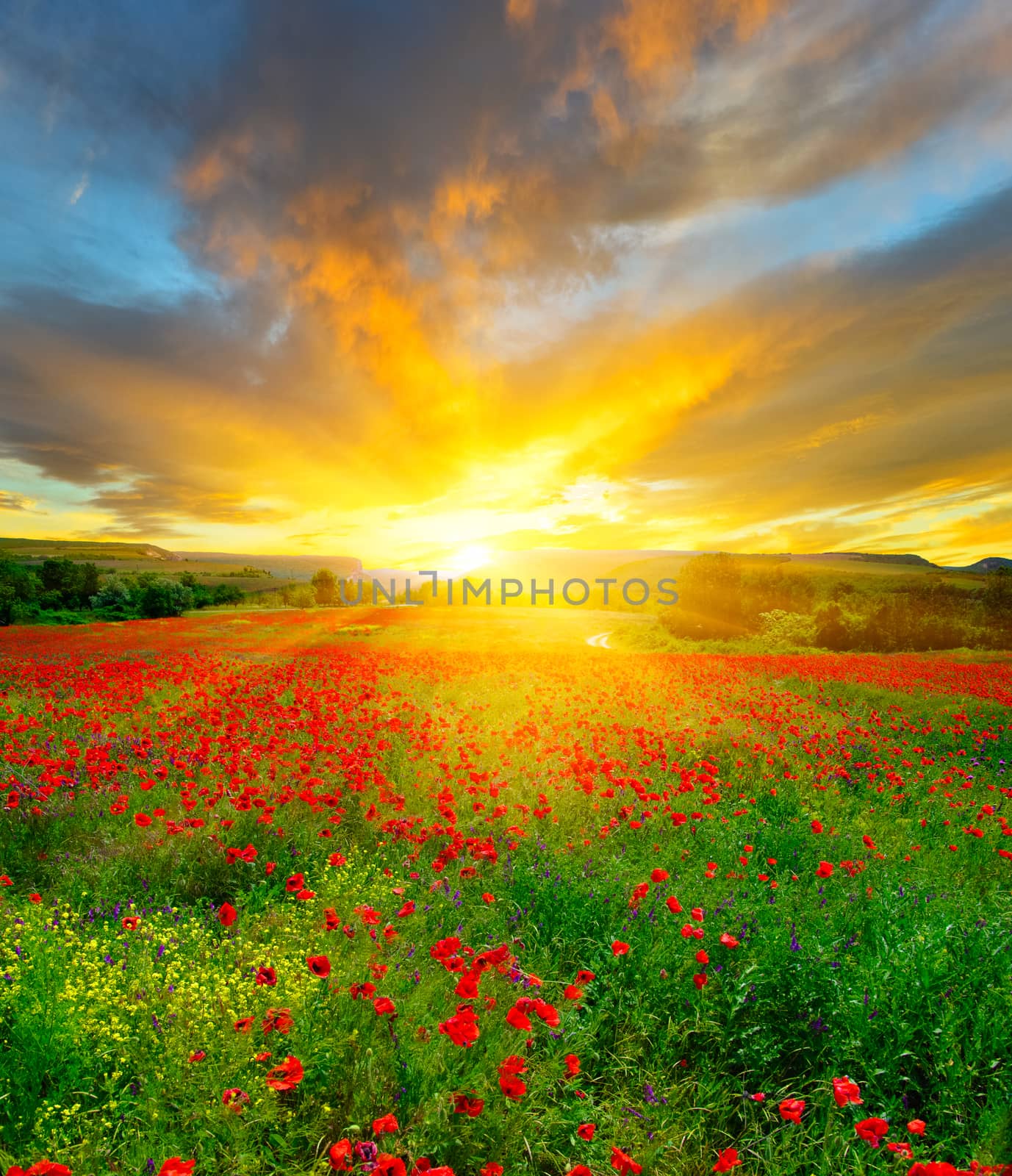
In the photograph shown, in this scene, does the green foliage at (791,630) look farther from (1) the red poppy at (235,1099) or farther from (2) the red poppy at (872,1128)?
(1) the red poppy at (235,1099)

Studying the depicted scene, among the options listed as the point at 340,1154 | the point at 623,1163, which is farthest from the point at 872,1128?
the point at 340,1154

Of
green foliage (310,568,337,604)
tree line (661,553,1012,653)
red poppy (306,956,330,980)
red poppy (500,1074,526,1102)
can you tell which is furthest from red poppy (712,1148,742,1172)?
green foliage (310,568,337,604)

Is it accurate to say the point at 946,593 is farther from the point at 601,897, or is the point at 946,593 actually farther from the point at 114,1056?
the point at 114,1056

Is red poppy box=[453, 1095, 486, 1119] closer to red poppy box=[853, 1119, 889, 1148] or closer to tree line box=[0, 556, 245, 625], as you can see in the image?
red poppy box=[853, 1119, 889, 1148]

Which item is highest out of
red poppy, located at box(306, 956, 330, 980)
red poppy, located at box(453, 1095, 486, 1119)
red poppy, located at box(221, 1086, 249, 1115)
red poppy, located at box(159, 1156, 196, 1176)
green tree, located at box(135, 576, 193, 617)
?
green tree, located at box(135, 576, 193, 617)

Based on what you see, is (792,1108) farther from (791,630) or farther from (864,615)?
(864,615)

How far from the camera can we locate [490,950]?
9.93 ft

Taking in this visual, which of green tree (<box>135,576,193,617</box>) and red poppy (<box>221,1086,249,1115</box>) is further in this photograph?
green tree (<box>135,576,193,617</box>)

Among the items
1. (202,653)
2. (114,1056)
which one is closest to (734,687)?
(114,1056)

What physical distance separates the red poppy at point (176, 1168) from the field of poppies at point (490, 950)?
1.0 inches

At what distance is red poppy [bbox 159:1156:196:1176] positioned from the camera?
1820mm

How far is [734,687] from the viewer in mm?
12211

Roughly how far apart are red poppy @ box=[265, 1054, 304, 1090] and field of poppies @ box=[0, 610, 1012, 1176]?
0.02 metres

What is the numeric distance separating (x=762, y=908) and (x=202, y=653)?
45.3 ft
